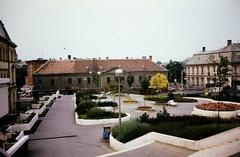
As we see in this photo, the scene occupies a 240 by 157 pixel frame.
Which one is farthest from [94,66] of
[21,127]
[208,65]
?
[21,127]

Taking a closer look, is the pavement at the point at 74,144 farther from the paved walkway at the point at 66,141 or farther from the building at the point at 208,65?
the building at the point at 208,65

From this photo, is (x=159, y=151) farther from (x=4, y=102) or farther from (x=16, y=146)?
(x=4, y=102)

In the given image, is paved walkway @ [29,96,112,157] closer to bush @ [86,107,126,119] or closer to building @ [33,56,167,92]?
bush @ [86,107,126,119]

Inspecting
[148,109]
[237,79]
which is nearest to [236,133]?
[148,109]

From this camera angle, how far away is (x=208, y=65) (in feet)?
231

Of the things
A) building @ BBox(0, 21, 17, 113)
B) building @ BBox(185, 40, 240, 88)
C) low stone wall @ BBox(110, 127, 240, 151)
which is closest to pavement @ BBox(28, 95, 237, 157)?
low stone wall @ BBox(110, 127, 240, 151)

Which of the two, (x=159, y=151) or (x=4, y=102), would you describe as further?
(x=4, y=102)

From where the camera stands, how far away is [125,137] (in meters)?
16.1

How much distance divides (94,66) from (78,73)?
5084 millimetres

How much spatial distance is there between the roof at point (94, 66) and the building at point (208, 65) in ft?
35.4

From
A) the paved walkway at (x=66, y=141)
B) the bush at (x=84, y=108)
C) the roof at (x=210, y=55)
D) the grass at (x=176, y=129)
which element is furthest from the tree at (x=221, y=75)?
the roof at (x=210, y=55)

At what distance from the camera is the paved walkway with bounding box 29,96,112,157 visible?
16.2 m

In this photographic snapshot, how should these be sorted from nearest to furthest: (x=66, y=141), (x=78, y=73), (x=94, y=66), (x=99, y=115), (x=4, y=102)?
(x=66, y=141) < (x=99, y=115) < (x=4, y=102) < (x=78, y=73) < (x=94, y=66)

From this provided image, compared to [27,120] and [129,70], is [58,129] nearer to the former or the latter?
[27,120]
